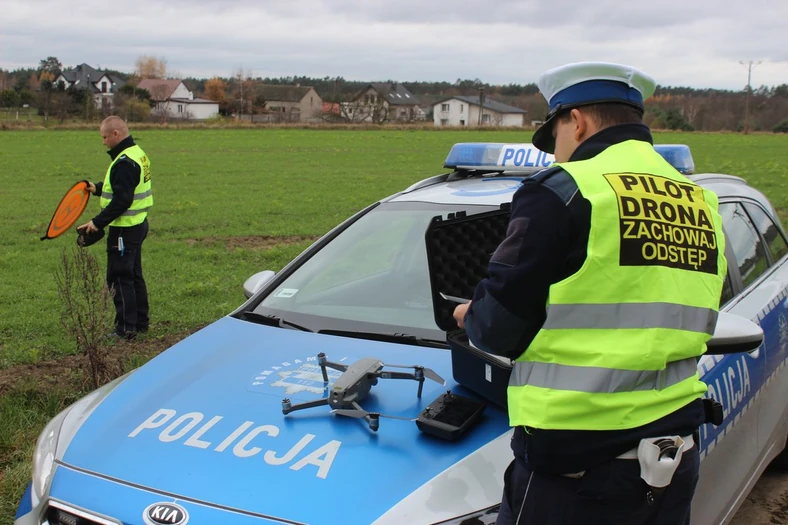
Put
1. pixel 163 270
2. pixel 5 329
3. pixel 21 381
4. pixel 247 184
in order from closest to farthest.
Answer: pixel 21 381
pixel 5 329
pixel 163 270
pixel 247 184

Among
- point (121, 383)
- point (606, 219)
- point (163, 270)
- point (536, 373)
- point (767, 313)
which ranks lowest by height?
point (163, 270)

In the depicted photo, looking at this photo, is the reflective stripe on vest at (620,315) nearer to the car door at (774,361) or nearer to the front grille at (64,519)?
the front grille at (64,519)

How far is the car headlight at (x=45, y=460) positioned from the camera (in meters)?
2.29

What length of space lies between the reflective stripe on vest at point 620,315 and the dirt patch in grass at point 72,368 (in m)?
3.77

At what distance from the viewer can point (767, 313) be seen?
3.30 meters

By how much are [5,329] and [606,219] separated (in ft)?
20.6

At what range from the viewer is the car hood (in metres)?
1.98

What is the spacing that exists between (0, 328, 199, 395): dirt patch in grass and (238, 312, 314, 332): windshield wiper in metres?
1.87

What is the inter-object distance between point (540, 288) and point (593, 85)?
1.75 ft

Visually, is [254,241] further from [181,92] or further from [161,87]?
[181,92]

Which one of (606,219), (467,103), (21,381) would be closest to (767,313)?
(606,219)

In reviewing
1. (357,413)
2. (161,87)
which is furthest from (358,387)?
(161,87)

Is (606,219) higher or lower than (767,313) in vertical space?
higher

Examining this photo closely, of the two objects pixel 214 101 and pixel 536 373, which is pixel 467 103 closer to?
pixel 214 101
